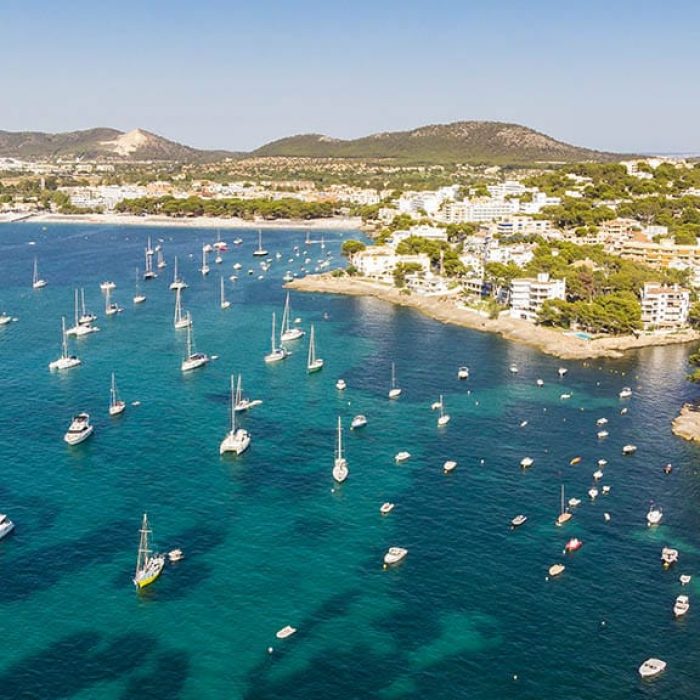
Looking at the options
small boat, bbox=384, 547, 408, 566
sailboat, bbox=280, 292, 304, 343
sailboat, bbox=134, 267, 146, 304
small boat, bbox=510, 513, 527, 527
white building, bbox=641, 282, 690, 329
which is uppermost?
white building, bbox=641, 282, 690, 329

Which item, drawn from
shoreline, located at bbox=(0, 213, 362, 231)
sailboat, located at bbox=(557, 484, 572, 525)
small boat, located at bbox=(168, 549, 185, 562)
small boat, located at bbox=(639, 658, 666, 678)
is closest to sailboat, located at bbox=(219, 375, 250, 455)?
small boat, located at bbox=(168, 549, 185, 562)

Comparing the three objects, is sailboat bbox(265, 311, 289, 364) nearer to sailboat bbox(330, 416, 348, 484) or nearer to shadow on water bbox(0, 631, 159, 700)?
sailboat bbox(330, 416, 348, 484)

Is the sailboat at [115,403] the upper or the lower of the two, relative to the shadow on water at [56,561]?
upper

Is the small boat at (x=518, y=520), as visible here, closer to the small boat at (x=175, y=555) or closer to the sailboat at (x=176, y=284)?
the small boat at (x=175, y=555)

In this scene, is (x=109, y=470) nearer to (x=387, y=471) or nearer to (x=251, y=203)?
(x=387, y=471)

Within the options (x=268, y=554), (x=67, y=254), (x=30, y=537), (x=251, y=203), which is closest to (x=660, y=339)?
(x=268, y=554)

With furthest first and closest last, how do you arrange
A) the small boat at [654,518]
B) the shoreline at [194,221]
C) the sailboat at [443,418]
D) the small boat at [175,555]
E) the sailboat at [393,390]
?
the shoreline at [194,221], the sailboat at [393,390], the sailboat at [443,418], the small boat at [654,518], the small boat at [175,555]

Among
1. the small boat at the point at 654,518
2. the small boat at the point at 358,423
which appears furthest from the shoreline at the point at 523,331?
the small boat at the point at 654,518
